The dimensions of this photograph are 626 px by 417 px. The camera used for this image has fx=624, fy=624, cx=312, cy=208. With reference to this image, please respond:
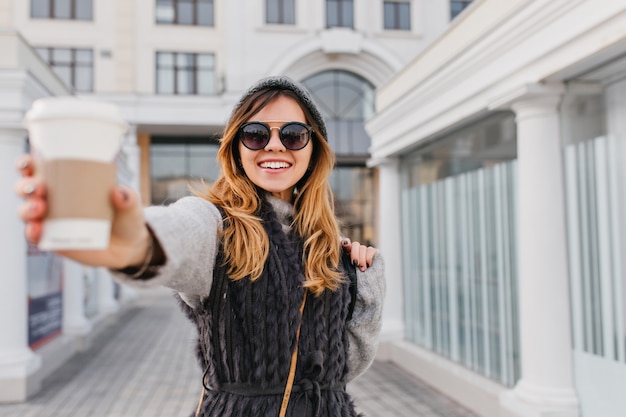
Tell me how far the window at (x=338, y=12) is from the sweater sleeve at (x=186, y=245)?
22.1m

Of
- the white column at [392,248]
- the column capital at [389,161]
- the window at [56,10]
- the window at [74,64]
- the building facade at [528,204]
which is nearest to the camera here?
the building facade at [528,204]

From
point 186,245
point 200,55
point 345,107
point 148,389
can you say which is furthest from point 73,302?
point 345,107

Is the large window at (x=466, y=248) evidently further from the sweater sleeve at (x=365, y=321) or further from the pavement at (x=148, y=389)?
the sweater sleeve at (x=365, y=321)

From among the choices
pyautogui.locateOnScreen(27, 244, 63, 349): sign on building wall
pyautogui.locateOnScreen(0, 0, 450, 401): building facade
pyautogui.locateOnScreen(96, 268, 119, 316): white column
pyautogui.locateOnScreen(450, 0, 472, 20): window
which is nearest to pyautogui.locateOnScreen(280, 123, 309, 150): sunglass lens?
pyautogui.locateOnScreen(27, 244, 63, 349): sign on building wall

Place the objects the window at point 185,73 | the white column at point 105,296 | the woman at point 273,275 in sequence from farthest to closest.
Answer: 1. the window at point 185,73
2. the white column at point 105,296
3. the woman at point 273,275

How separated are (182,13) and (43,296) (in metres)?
15.9

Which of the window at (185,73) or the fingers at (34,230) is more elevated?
the window at (185,73)

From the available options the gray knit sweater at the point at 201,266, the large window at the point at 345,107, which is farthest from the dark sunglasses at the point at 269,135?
the large window at the point at 345,107

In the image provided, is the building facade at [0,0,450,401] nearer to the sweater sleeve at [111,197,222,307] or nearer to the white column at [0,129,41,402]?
the white column at [0,129,41,402]

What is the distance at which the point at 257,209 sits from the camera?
1851mm

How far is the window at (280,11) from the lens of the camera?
73.9ft

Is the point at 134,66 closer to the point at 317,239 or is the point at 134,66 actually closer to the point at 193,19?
the point at 193,19

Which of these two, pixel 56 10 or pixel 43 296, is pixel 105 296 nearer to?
pixel 43 296

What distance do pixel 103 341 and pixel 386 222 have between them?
20.5 ft
